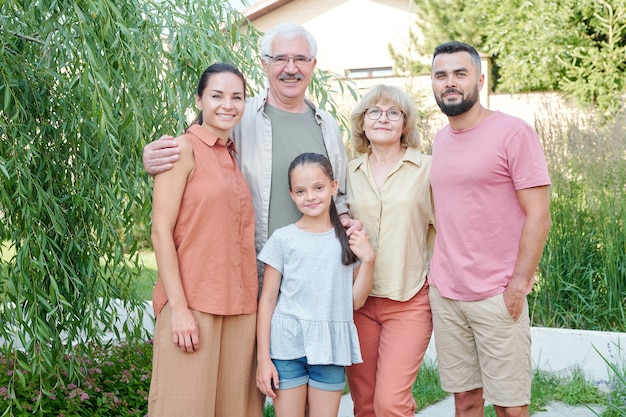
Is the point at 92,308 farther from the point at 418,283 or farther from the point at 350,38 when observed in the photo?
the point at 350,38

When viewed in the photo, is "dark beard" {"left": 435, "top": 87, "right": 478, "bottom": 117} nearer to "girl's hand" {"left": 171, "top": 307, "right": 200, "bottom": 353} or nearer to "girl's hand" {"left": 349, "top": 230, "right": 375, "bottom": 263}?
"girl's hand" {"left": 349, "top": 230, "right": 375, "bottom": 263}

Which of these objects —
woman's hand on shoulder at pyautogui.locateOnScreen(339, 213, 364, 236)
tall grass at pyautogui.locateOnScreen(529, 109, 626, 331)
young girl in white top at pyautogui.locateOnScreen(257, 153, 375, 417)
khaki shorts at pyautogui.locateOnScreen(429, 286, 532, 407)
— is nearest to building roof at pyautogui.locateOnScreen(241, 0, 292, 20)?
tall grass at pyautogui.locateOnScreen(529, 109, 626, 331)

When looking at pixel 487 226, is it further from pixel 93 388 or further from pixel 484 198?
pixel 93 388

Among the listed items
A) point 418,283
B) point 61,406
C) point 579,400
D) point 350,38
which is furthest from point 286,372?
point 350,38

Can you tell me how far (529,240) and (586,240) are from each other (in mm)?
2790

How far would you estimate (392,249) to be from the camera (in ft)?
9.61

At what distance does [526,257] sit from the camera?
269 centimetres

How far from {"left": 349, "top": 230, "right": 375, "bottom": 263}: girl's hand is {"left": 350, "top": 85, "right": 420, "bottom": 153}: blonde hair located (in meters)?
0.48

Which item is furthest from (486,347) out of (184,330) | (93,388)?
(93,388)

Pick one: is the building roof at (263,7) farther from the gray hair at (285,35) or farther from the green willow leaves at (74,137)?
the gray hair at (285,35)

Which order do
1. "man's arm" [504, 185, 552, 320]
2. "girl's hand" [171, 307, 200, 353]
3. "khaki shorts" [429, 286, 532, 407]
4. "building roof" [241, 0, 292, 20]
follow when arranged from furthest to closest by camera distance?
1. "building roof" [241, 0, 292, 20]
2. "khaki shorts" [429, 286, 532, 407]
3. "man's arm" [504, 185, 552, 320]
4. "girl's hand" [171, 307, 200, 353]

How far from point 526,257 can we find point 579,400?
6.94ft

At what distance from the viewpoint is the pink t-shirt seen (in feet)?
8.79

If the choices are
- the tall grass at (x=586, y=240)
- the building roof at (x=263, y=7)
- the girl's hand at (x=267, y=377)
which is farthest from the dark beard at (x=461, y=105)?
the building roof at (x=263, y=7)
